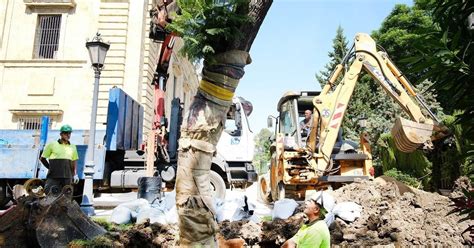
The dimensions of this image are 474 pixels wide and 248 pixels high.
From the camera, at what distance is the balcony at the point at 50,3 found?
14.9 m

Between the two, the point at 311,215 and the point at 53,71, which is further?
the point at 53,71

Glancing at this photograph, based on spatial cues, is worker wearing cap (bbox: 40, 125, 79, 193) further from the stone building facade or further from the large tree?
the stone building facade

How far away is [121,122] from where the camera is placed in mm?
8203

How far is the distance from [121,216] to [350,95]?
5469 mm

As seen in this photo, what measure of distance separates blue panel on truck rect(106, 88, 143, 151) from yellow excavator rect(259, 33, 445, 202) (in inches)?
Result: 145

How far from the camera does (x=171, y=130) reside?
334 inches

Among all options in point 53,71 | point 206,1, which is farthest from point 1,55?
point 206,1

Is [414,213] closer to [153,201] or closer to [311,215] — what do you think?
[311,215]

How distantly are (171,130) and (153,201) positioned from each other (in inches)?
109

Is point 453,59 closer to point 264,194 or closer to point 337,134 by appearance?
point 337,134

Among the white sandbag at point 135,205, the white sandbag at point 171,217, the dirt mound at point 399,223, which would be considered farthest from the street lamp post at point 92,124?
the dirt mound at point 399,223

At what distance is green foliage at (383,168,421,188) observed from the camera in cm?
1143

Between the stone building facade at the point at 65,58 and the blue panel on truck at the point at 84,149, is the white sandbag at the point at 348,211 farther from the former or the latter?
the stone building facade at the point at 65,58

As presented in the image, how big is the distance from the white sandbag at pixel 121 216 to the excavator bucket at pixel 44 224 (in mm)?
974
